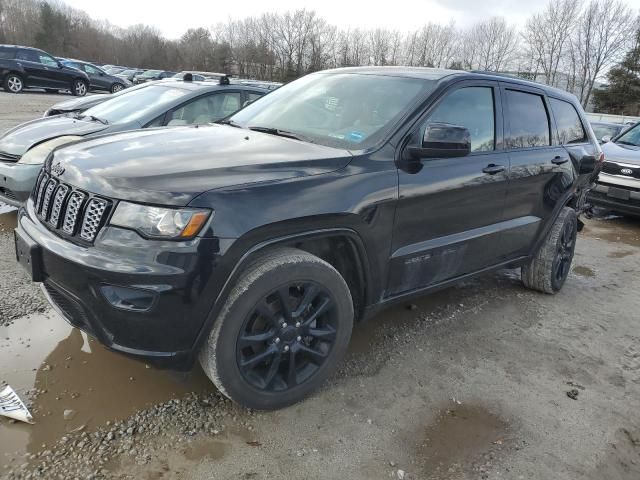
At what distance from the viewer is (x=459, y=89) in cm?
328

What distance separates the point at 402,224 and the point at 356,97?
3.17 feet

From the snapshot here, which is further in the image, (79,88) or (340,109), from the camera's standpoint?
(79,88)

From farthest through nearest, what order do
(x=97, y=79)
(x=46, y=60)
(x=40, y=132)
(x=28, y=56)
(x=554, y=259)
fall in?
(x=97, y=79) < (x=46, y=60) < (x=28, y=56) < (x=40, y=132) < (x=554, y=259)

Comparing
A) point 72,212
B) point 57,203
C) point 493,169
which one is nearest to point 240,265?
point 72,212

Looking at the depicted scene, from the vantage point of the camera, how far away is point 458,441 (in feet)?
8.37

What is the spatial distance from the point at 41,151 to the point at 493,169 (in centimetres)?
409

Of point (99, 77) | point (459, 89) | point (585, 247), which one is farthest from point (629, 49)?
point (459, 89)

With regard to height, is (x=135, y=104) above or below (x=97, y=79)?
above

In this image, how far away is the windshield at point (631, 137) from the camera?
28.3ft

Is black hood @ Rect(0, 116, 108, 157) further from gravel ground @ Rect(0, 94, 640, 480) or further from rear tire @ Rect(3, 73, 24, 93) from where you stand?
rear tire @ Rect(3, 73, 24, 93)

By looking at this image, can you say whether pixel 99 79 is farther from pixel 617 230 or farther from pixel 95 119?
pixel 617 230

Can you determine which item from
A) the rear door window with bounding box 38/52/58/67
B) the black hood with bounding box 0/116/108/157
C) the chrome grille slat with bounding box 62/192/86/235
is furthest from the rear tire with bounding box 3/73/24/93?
the chrome grille slat with bounding box 62/192/86/235

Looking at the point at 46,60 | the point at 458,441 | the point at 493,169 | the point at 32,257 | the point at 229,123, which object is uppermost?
the point at 46,60

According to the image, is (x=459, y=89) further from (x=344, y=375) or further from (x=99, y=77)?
(x=99, y=77)
